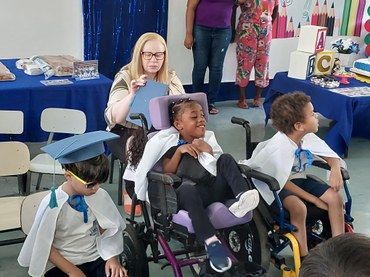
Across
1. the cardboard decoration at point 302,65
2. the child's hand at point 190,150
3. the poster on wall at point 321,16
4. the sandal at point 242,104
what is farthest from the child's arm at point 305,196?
the poster on wall at point 321,16

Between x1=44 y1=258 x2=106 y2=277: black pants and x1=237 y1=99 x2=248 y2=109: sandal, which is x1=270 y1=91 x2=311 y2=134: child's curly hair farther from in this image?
x1=237 y1=99 x2=248 y2=109: sandal

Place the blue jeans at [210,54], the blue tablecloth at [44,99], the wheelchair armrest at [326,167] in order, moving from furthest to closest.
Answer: the blue jeans at [210,54], the blue tablecloth at [44,99], the wheelchair armrest at [326,167]

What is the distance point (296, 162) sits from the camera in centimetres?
264

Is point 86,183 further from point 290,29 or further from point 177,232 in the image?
point 290,29

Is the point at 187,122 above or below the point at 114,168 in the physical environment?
above

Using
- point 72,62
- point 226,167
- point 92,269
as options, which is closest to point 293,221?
point 226,167

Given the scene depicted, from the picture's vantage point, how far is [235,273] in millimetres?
2188

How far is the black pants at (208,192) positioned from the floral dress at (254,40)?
3.28 metres

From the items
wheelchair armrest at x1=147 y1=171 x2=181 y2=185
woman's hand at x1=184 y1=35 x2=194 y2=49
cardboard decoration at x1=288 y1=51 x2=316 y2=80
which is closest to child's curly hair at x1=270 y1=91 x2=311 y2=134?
wheelchair armrest at x1=147 y1=171 x2=181 y2=185

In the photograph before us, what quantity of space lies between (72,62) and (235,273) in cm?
236

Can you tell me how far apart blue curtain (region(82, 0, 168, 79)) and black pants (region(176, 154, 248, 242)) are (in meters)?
3.00

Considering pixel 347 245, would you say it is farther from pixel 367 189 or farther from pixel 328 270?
pixel 367 189

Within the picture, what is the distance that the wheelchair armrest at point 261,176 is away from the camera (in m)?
2.34

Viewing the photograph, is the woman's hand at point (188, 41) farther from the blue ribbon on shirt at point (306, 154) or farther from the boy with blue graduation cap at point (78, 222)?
the boy with blue graduation cap at point (78, 222)
